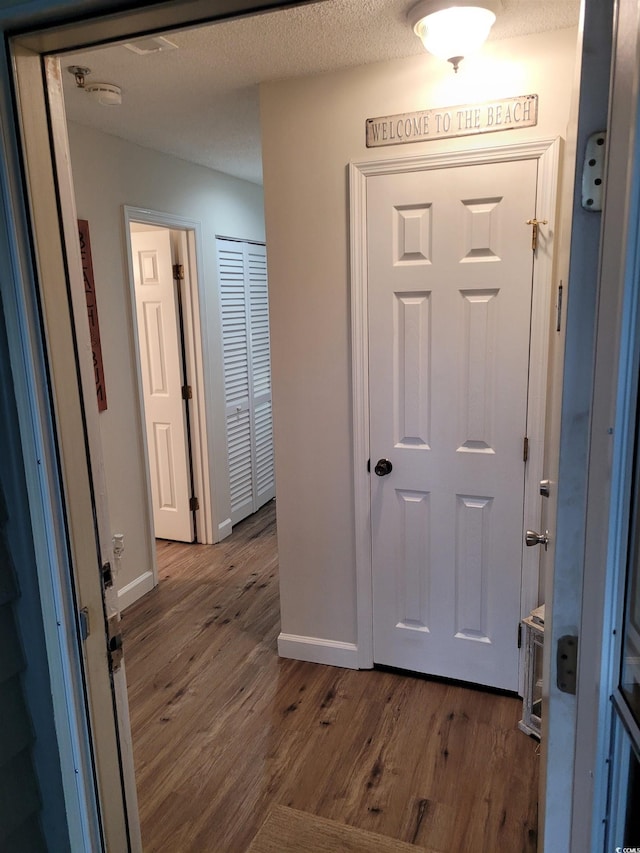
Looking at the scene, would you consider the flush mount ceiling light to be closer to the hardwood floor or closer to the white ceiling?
the white ceiling

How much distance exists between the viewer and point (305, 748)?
226cm

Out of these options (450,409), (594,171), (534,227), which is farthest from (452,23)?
(594,171)

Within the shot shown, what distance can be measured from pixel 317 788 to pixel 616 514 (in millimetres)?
1775

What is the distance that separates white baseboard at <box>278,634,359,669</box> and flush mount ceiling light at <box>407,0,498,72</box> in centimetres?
232

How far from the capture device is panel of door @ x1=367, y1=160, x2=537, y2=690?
2227 millimetres

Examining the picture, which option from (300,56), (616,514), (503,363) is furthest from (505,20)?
(616,514)

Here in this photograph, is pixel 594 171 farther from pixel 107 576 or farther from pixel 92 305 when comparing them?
pixel 92 305

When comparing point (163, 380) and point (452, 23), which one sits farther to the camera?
point (163, 380)

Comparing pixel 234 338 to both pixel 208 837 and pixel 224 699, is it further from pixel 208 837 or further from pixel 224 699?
pixel 208 837

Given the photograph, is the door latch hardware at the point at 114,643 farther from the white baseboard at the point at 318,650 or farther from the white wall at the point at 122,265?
the white wall at the point at 122,265

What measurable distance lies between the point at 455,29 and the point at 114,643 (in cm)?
192

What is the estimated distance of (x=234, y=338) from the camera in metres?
4.45

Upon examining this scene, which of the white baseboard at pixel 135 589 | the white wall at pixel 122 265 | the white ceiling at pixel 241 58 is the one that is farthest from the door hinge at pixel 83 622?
the white baseboard at pixel 135 589

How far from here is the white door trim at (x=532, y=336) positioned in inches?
83.1
